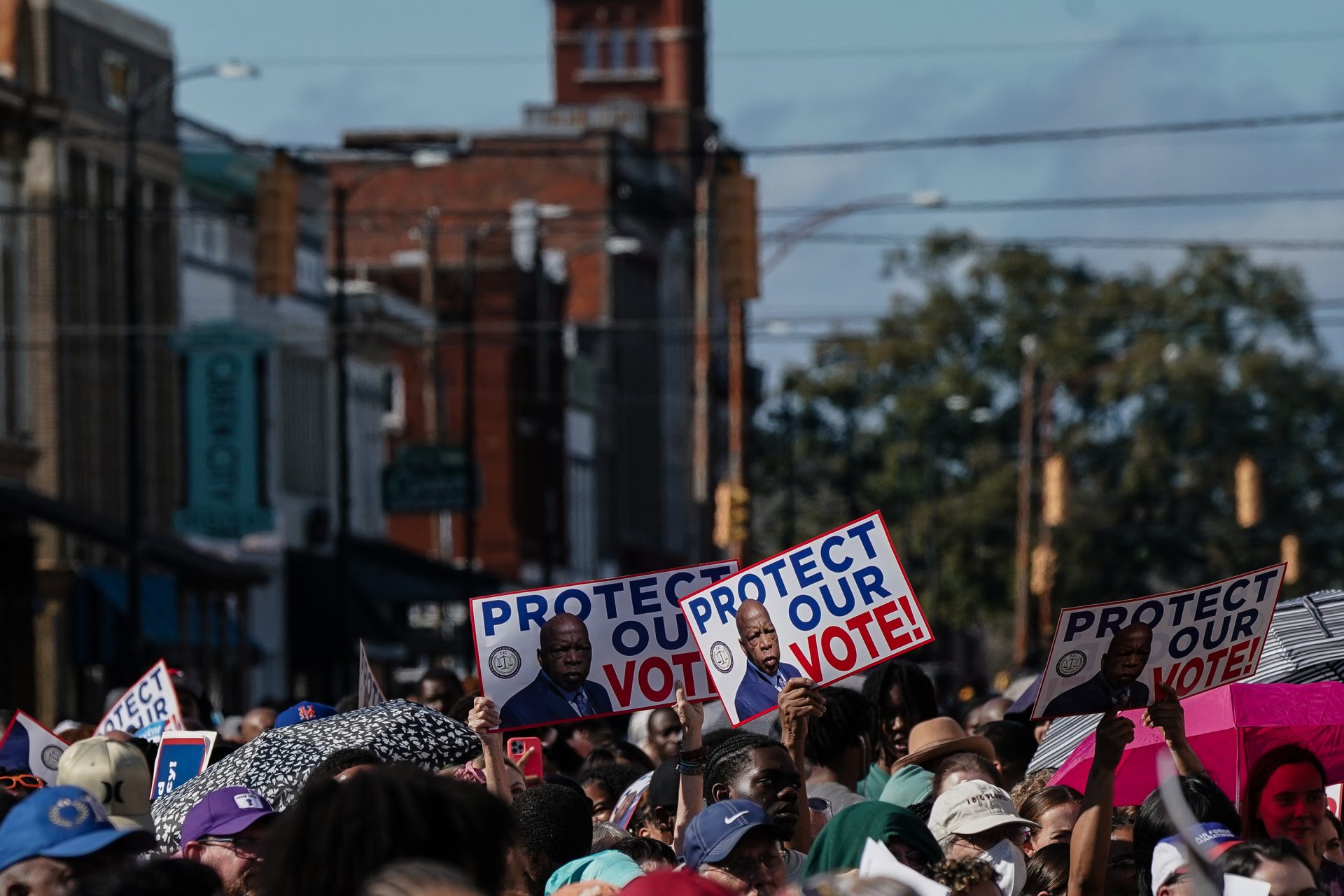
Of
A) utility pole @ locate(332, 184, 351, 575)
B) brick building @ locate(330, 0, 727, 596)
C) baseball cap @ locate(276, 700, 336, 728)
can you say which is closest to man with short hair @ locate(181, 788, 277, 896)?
baseball cap @ locate(276, 700, 336, 728)

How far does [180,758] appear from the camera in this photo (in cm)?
1005

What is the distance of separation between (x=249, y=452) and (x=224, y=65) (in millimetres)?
12587

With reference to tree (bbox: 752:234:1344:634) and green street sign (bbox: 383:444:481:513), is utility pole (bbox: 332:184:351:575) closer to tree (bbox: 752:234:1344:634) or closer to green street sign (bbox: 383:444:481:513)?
green street sign (bbox: 383:444:481:513)

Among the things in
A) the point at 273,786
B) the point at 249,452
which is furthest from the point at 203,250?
the point at 273,786

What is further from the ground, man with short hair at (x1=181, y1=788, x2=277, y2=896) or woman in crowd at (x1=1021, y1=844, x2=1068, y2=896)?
A: man with short hair at (x1=181, y1=788, x2=277, y2=896)

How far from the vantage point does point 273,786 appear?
25.4 ft

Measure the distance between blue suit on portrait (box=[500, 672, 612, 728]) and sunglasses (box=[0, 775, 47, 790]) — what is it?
1.51 metres

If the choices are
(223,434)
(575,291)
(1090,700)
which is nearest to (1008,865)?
(1090,700)

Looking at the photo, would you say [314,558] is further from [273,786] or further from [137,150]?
[273,786]

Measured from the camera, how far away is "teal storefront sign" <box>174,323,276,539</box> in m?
40.0

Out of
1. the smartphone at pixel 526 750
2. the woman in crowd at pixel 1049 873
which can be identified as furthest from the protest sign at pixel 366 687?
the woman in crowd at pixel 1049 873

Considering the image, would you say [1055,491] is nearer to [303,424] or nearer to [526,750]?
[303,424]

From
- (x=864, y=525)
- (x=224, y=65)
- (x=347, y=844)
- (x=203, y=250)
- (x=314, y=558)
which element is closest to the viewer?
(x=347, y=844)

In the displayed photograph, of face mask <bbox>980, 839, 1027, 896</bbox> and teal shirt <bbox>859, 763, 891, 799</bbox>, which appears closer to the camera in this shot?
face mask <bbox>980, 839, 1027, 896</bbox>
